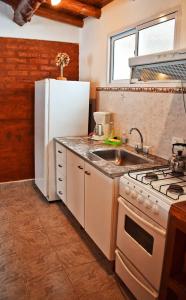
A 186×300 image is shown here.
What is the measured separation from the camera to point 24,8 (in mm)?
2904

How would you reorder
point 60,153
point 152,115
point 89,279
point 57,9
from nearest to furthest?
1. point 89,279
2. point 152,115
3. point 60,153
4. point 57,9

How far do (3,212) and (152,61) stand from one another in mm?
2388

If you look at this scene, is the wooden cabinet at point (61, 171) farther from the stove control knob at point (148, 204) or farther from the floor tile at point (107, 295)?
the stove control knob at point (148, 204)

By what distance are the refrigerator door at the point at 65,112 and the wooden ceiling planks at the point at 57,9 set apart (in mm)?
836

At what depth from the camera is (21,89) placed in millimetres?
3701

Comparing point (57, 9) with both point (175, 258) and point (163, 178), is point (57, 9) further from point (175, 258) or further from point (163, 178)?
point (175, 258)

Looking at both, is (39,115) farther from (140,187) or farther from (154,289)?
(154,289)

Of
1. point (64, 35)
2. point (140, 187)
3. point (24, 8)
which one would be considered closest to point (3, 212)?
point (140, 187)

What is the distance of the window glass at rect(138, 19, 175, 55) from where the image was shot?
7.26 feet

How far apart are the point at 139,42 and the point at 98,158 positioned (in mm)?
1311

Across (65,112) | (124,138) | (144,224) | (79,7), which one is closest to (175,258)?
(144,224)

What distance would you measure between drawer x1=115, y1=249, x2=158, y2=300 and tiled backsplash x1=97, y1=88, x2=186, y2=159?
3.09 feet

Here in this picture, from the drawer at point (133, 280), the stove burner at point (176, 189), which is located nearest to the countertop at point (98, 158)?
the stove burner at point (176, 189)

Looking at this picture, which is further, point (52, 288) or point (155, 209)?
point (52, 288)
